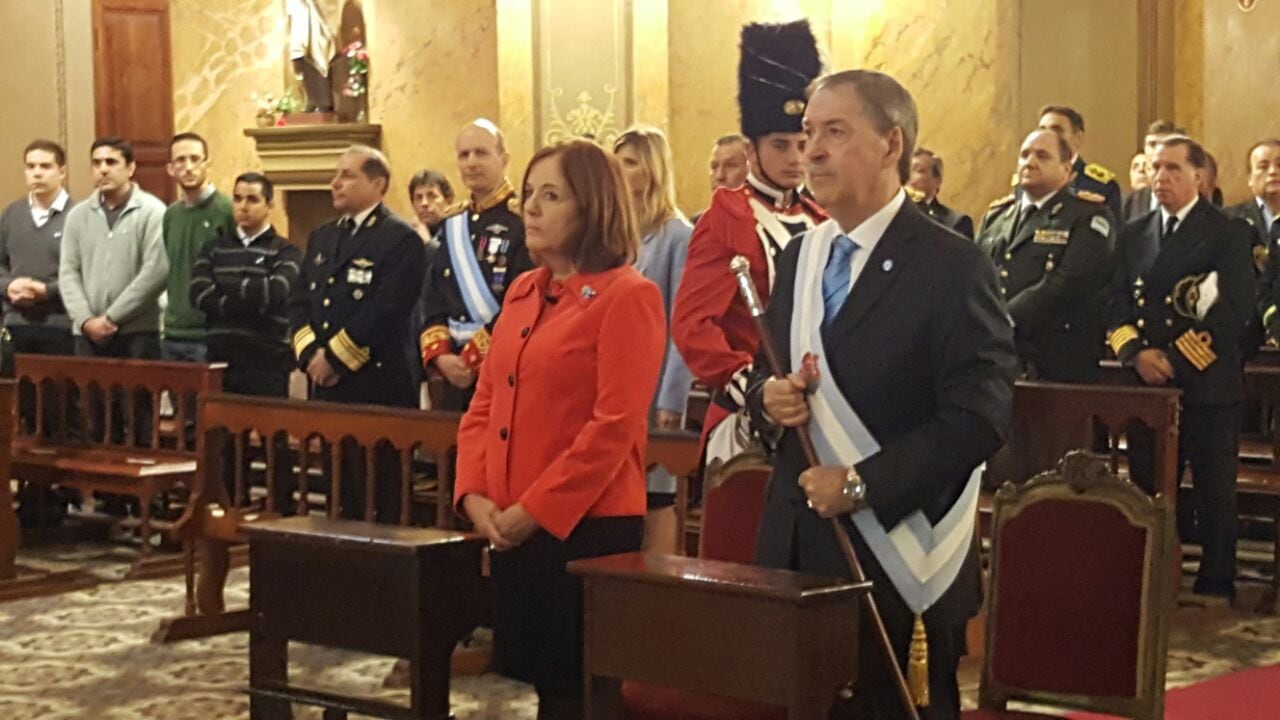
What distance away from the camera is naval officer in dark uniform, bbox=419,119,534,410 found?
19.7ft

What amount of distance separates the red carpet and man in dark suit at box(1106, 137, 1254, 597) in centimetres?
278

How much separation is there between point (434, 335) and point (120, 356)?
9.53ft

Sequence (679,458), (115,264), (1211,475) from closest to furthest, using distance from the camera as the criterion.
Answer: (679,458)
(1211,475)
(115,264)

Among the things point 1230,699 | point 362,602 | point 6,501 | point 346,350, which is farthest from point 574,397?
point 6,501

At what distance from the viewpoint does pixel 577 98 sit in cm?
1125

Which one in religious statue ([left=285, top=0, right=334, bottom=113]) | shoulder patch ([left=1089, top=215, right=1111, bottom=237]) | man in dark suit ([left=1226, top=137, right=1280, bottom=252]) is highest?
religious statue ([left=285, top=0, right=334, bottom=113])

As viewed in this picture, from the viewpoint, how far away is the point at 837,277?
10.3ft

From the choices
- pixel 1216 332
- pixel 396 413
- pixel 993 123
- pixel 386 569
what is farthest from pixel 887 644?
pixel 993 123

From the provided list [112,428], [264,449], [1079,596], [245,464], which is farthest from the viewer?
[112,428]

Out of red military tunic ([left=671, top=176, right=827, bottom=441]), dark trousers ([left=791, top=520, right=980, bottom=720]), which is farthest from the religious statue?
dark trousers ([left=791, top=520, right=980, bottom=720])

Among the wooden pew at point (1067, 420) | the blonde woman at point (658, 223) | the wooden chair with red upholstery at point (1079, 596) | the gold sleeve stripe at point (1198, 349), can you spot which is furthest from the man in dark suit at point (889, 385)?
the gold sleeve stripe at point (1198, 349)

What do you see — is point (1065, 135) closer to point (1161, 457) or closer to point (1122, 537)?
point (1161, 457)

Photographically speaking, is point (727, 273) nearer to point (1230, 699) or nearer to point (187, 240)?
point (1230, 699)

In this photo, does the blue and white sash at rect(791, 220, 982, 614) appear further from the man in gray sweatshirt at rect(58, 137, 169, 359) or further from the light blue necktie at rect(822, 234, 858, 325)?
the man in gray sweatshirt at rect(58, 137, 169, 359)
